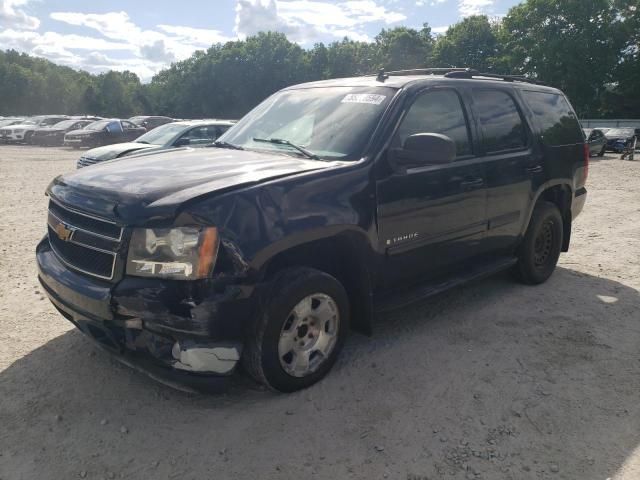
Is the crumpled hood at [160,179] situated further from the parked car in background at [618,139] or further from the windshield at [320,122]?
the parked car in background at [618,139]

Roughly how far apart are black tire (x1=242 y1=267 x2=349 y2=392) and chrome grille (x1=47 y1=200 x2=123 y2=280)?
852 millimetres

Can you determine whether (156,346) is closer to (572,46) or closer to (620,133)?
(620,133)

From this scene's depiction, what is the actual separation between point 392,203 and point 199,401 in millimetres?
1773

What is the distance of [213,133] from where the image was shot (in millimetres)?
12203

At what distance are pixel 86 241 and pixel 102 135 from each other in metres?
22.5

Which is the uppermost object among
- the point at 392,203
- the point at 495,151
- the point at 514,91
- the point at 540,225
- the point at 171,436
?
the point at 514,91

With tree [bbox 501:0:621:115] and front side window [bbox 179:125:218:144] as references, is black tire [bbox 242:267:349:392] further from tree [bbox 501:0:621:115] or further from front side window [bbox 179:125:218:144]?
tree [bbox 501:0:621:115]

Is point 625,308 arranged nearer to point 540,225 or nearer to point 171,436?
point 540,225

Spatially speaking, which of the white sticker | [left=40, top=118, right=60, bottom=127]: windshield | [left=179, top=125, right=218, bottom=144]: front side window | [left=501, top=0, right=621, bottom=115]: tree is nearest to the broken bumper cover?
the white sticker

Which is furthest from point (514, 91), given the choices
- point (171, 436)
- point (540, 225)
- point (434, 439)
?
point (171, 436)

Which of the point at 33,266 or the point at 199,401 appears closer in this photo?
the point at 199,401

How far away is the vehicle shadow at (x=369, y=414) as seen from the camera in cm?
268

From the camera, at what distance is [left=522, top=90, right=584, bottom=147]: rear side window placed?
5.12 meters

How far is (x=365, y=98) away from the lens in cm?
386
